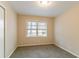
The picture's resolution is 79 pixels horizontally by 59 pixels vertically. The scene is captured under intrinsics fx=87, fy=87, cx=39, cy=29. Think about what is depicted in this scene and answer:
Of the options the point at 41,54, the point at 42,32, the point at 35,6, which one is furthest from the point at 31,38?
the point at 35,6

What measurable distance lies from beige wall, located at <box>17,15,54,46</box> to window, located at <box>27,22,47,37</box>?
0.74 ft

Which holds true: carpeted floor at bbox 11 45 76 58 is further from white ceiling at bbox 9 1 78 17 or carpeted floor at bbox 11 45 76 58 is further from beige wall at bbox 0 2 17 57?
white ceiling at bbox 9 1 78 17

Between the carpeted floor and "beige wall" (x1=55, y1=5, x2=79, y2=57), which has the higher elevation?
"beige wall" (x1=55, y1=5, x2=79, y2=57)

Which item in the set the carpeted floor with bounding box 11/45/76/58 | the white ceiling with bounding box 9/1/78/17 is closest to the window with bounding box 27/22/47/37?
the white ceiling with bounding box 9/1/78/17

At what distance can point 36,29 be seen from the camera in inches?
233

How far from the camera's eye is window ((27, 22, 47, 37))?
5762 mm

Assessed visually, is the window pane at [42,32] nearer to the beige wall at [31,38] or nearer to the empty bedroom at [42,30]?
the empty bedroom at [42,30]

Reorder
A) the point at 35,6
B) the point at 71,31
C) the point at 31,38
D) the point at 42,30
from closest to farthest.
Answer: the point at 35,6, the point at 71,31, the point at 31,38, the point at 42,30

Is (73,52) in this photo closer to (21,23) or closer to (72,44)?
(72,44)

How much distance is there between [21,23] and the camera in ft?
18.1

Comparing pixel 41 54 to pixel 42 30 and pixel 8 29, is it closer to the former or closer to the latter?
pixel 8 29

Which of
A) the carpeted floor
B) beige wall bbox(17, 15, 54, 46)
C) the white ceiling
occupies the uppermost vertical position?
the white ceiling

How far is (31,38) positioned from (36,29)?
0.69 m

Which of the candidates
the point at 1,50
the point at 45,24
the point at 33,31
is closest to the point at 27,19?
the point at 33,31
